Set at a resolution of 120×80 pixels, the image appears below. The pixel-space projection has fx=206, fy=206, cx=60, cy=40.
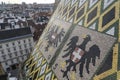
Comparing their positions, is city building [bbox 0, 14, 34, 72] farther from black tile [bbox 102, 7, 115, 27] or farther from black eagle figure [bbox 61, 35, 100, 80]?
black tile [bbox 102, 7, 115, 27]

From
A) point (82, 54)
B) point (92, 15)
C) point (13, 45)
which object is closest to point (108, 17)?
point (92, 15)

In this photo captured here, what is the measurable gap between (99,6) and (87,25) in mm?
655

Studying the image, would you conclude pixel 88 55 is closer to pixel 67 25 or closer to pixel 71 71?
pixel 71 71

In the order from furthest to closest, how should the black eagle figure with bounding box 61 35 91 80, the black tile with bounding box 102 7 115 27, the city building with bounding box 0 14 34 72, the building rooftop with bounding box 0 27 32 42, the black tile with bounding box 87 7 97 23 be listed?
the city building with bounding box 0 14 34 72, the building rooftop with bounding box 0 27 32 42, the black tile with bounding box 87 7 97 23, the black eagle figure with bounding box 61 35 91 80, the black tile with bounding box 102 7 115 27

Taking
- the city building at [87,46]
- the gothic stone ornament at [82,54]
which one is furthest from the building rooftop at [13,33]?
the gothic stone ornament at [82,54]

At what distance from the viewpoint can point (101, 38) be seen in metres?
5.04

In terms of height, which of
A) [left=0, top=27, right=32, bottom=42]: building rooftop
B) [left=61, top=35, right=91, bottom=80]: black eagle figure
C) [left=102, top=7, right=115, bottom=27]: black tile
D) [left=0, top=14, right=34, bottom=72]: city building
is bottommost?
[left=0, top=14, right=34, bottom=72]: city building

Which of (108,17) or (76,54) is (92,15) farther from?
(76,54)

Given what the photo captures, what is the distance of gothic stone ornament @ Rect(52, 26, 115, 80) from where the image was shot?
469cm

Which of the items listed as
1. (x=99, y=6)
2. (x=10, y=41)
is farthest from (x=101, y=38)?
(x=10, y=41)

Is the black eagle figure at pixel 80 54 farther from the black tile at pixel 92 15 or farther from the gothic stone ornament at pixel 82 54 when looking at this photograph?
the black tile at pixel 92 15

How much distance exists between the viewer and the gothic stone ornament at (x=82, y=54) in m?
4.69

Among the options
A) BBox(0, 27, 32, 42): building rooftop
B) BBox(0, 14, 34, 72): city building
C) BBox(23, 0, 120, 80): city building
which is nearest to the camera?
BBox(23, 0, 120, 80): city building

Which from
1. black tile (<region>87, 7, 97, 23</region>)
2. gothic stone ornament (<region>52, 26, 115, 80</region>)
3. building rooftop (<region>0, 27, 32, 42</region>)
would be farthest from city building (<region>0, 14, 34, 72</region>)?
black tile (<region>87, 7, 97, 23</region>)
